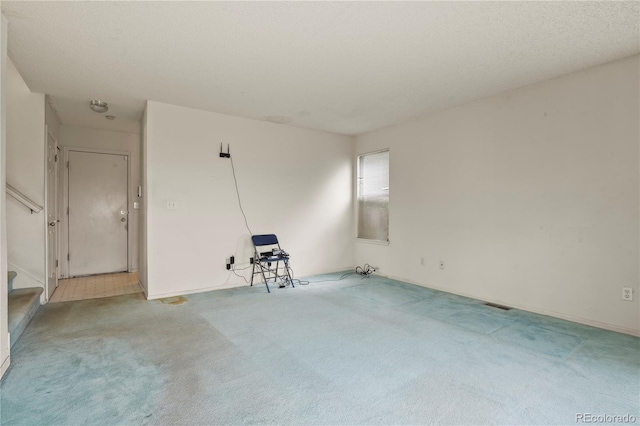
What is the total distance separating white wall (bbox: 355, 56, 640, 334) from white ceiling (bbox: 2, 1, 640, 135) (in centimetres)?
36

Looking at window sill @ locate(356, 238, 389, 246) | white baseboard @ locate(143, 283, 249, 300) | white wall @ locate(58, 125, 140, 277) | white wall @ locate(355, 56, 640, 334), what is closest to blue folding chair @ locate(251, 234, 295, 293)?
white baseboard @ locate(143, 283, 249, 300)

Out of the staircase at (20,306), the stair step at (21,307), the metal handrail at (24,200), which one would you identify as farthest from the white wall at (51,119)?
the stair step at (21,307)

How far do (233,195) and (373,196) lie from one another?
243 centimetres

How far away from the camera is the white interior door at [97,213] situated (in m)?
5.23

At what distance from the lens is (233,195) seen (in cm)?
460

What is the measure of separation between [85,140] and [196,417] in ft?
17.6

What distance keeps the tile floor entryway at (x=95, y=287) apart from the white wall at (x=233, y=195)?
823 mm

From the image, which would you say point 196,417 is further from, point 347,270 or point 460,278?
point 347,270

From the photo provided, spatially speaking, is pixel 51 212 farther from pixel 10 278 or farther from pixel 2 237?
pixel 2 237

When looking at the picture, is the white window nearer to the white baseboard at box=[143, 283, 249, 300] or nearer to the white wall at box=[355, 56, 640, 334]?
the white wall at box=[355, 56, 640, 334]

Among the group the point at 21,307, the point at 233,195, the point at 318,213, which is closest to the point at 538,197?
the point at 318,213

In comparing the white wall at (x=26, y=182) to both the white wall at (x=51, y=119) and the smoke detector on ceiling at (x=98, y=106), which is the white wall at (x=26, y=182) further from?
the smoke detector on ceiling at (x=98, y=106)

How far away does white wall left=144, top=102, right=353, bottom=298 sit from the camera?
4.06 m

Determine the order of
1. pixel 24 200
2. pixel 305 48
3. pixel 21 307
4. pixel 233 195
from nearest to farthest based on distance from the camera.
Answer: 1. pixel 305 48
2. pixel 21 307
3. pixel 24 200
4. pixel 233 195
